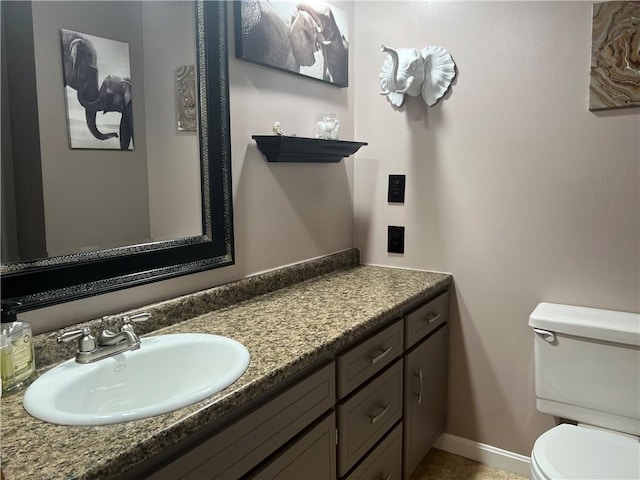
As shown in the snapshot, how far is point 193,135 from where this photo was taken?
155cm

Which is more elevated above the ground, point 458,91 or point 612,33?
point 612,33

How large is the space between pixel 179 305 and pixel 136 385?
31 centimetres

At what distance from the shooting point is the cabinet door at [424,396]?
1859mm

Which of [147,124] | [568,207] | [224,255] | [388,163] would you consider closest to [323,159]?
[388,163]

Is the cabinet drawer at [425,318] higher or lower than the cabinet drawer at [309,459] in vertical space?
higher

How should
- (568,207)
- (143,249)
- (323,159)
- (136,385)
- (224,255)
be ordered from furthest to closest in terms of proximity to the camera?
(323,159), (568,207), (224,255), (143,249), (136,385)

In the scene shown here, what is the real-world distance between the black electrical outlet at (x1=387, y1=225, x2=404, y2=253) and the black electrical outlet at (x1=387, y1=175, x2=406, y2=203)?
132 millimetres

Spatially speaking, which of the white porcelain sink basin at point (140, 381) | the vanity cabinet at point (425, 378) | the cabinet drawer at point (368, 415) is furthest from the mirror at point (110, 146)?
the vanity cabinet at point (425, 378)

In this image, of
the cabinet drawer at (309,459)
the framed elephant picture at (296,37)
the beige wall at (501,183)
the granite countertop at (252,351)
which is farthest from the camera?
the beige wall at (501,183)

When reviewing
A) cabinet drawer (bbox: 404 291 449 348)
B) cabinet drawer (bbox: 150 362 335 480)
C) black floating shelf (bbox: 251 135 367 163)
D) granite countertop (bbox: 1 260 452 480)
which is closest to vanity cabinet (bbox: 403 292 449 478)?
cabinet drawer (bbox: 404 291 449 348)

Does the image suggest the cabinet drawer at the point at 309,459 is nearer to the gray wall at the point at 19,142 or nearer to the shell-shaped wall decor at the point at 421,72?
the gray wall at the point at 19,142

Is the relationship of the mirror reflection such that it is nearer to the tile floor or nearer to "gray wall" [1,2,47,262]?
"gray wall" [1,2,47,262]

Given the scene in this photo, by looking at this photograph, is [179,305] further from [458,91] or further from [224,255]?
[458,91]

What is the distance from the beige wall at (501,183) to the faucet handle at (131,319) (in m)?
1.28
